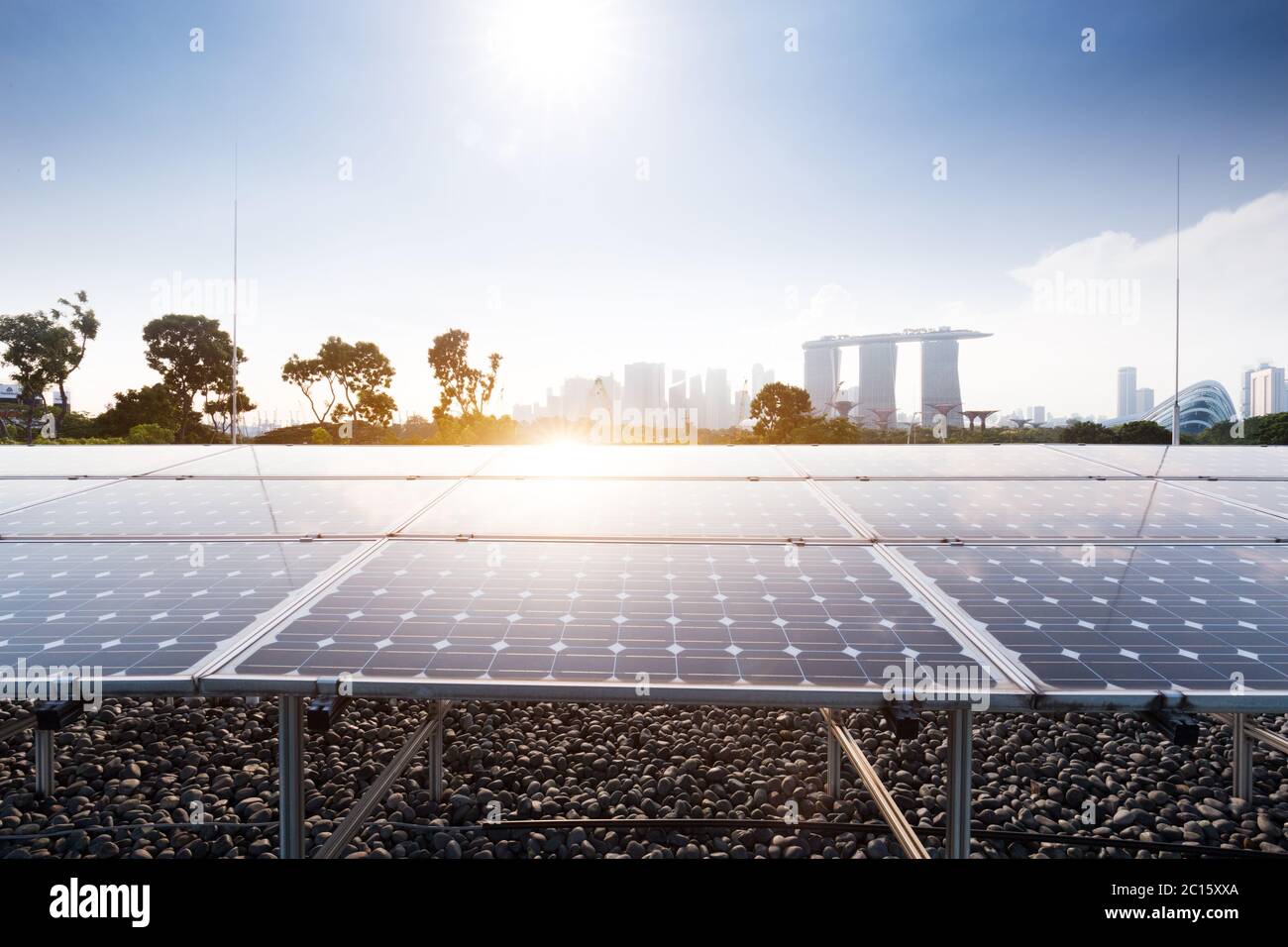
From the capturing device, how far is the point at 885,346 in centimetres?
15000

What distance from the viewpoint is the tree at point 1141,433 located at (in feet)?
73.6

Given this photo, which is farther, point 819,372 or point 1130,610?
point 819,372

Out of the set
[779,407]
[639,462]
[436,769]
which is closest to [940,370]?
[779,407]

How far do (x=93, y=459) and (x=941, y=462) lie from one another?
46.9 feet

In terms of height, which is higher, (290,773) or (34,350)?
(34,350)

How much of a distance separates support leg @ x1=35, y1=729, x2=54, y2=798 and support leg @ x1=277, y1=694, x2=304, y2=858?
536 cm

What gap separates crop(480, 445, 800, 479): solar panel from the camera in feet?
29.2

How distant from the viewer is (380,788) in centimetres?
506

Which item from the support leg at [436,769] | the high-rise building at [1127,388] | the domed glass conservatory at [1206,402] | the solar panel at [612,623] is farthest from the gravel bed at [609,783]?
the high-rise building at [1127,388]

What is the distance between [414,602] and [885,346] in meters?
161

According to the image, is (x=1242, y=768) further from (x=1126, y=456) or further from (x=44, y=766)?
(x=44, y=766)

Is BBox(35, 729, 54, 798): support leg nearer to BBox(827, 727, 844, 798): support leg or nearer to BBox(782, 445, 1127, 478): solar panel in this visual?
BBox(827, 727, 844, 798): support leg
